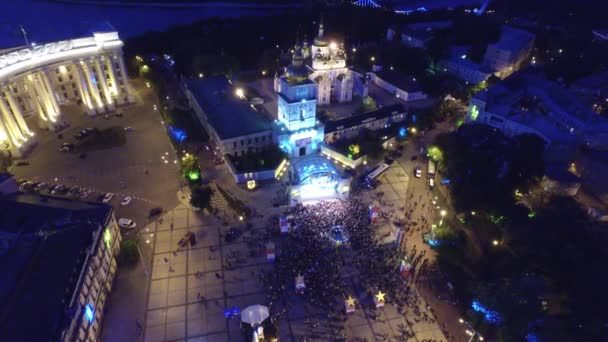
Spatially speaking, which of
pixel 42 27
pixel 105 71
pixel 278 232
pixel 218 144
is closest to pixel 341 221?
pixel 278 232

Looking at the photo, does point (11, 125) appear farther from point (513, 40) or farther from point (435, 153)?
point (513, 40)

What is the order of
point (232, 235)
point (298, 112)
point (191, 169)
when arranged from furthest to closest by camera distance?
1. point (298, 112)
2. point (191, 169)
3. point (232, 235)

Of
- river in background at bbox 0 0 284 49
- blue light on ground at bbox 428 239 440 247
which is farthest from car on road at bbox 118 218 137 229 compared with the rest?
river in background at bbox 0 0 284 49

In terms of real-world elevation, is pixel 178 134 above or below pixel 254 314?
below

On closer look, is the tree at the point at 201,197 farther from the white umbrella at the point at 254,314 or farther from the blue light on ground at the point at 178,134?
the blue light on ground at the point at 178,134

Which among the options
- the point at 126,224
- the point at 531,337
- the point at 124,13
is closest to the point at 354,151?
the point at 126,224

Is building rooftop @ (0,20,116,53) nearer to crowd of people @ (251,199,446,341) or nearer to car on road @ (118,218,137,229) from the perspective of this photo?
car on road @ (118,218,137,229)
